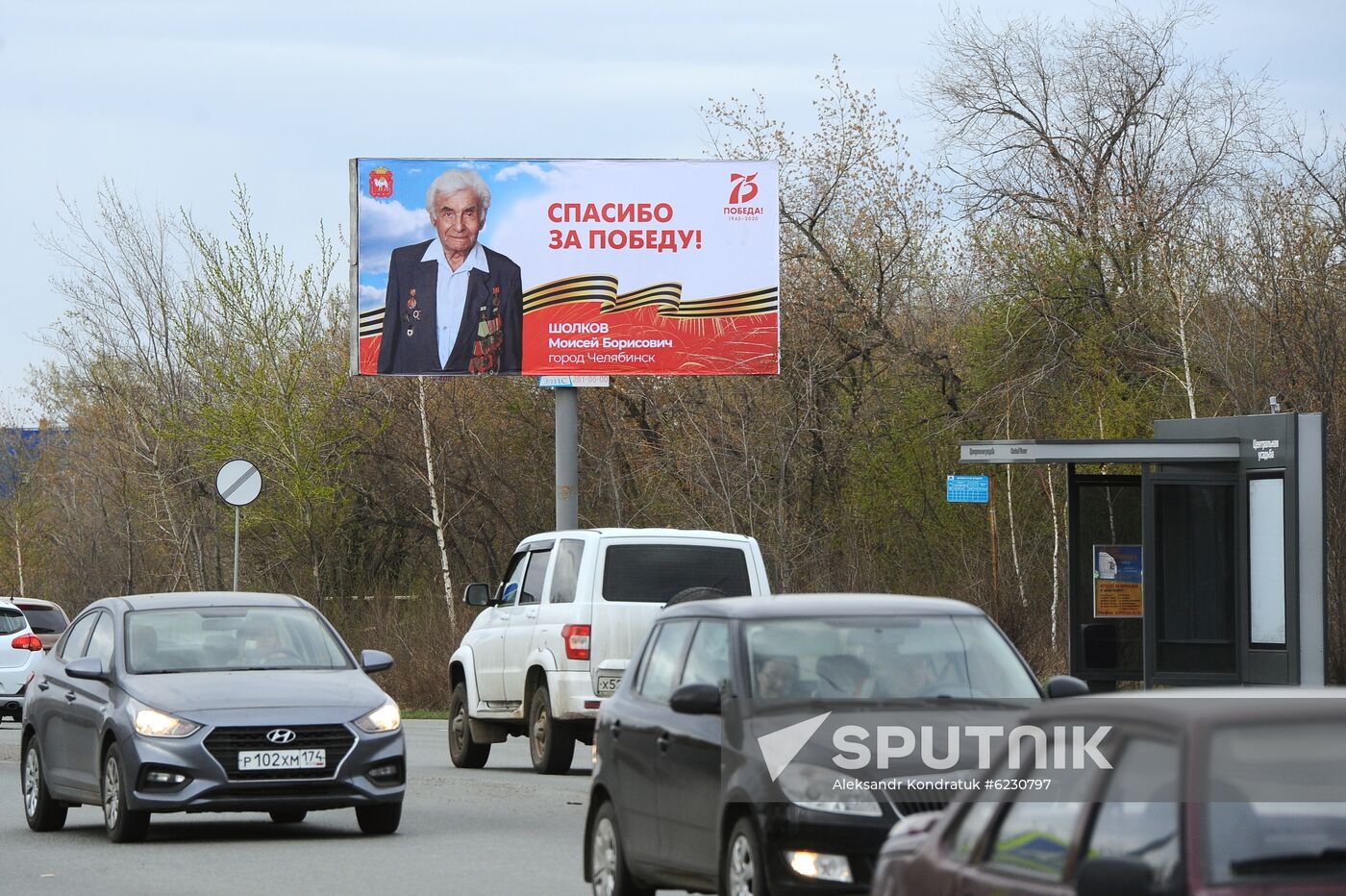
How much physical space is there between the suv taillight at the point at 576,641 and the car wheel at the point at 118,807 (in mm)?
4734

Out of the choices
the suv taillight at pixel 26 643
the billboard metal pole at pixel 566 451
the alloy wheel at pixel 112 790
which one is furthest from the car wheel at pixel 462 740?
the suv taillight at pixel 26 643

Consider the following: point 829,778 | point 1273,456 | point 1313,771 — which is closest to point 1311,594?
point 1273,456

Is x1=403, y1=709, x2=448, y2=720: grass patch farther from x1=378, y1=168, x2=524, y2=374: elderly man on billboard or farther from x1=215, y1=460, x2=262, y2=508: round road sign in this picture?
x1=378, y1=168, x2=524, y2=374: elderly man on billboard

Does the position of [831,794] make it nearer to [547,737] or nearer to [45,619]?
[547,737]

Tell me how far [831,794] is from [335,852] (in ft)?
17.4

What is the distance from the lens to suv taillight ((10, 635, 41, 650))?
29.4 meters

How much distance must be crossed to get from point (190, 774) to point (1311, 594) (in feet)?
35.6

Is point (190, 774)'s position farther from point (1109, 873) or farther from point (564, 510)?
point (564, 510)

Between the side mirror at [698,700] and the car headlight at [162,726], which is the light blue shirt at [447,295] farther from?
the side mirror at [698,700]

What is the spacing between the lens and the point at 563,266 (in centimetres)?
2962

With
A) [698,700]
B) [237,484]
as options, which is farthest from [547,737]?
[237,484]

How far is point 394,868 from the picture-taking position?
38.5ft

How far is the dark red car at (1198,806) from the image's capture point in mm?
4609
